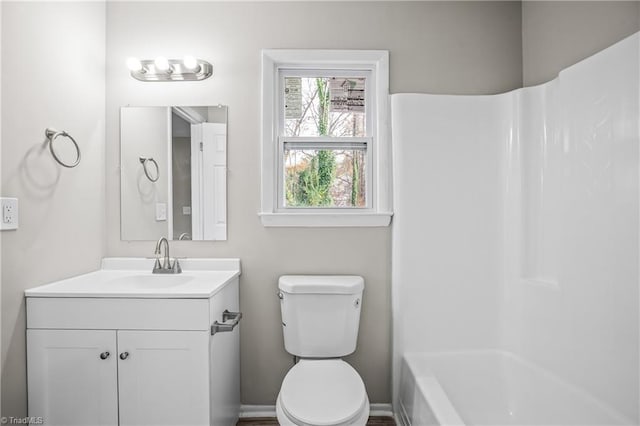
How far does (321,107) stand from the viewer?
211cm

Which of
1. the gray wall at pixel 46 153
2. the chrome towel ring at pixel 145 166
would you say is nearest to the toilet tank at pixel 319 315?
the chrome towel ring at pixel 145 166

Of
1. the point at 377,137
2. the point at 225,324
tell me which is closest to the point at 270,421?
the point at 225,324

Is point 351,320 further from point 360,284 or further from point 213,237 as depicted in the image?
point 213,237

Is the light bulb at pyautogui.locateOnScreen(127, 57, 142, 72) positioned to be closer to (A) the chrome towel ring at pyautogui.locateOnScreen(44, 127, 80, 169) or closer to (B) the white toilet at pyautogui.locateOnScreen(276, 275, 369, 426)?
(A) the chrome towel ring at pyautogui.locateOnScreen(44, 127, 80, 169)

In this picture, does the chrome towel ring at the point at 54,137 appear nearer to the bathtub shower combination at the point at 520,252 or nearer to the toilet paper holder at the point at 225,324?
the toilet paper holder at the point at 225,324

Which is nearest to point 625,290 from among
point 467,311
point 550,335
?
point 550,335

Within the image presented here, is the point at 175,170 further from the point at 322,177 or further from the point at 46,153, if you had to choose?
the point at 322,177

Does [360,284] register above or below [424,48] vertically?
below

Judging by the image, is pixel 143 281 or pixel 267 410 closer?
pixel 143 281

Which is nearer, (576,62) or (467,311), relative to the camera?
(576,62)

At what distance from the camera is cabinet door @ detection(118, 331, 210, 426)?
1.47 meters

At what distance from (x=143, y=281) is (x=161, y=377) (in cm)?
59

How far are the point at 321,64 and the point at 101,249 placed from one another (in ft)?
5.34

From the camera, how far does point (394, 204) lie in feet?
6.47
